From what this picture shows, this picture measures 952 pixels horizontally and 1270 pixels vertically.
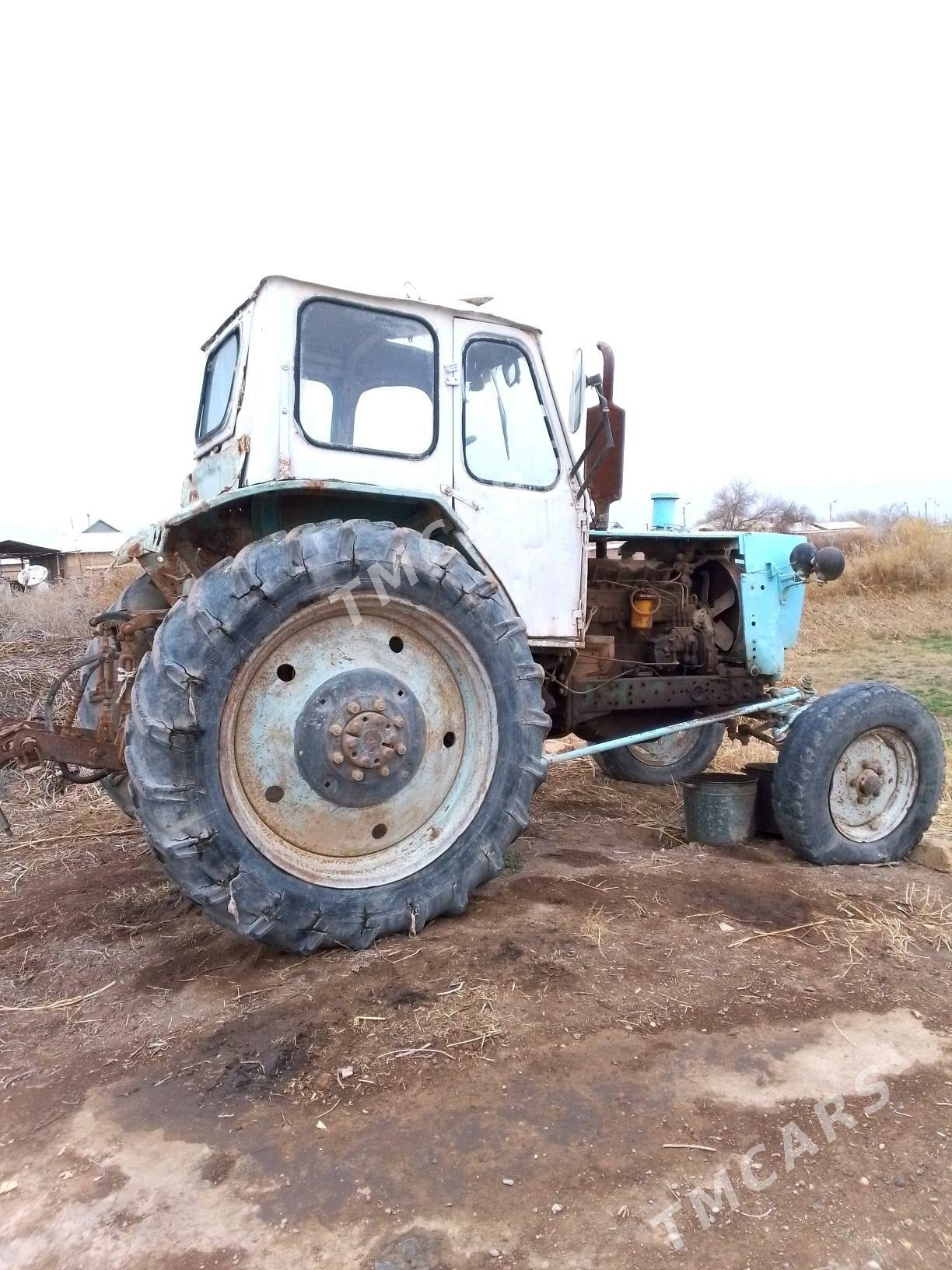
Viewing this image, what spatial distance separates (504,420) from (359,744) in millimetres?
1665

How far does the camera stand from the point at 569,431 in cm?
408

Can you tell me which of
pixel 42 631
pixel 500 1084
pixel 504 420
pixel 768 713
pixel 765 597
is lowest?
pixel 500 1084

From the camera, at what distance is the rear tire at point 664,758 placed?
618 cm

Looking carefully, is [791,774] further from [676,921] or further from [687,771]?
[687,771]

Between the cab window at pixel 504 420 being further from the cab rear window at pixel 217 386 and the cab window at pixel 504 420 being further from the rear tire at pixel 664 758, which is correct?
the rear tire at pixel 664 758

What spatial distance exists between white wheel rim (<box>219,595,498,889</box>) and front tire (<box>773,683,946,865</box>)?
1.75 meters

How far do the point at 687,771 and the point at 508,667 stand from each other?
3335mm

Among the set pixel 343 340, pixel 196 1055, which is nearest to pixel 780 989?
pixel 196 1055

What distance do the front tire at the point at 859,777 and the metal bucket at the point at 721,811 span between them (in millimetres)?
207

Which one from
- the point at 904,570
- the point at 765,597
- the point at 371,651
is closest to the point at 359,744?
the point at 371,651

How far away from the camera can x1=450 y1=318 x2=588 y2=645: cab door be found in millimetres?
3809

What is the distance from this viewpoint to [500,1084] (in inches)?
93.4

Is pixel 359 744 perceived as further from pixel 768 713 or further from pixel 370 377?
pixel 768 713

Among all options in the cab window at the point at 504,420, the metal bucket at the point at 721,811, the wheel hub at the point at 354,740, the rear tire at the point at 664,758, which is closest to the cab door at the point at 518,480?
the cab window at the point at 504,420
